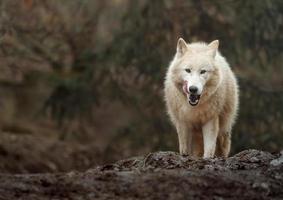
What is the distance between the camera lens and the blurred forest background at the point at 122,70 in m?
19.2

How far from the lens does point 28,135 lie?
19.7 m

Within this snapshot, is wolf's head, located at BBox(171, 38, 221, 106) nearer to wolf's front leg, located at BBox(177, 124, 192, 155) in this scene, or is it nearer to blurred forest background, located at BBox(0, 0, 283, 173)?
wolf's front leg, located at BBox(177, 124, 192, 155)

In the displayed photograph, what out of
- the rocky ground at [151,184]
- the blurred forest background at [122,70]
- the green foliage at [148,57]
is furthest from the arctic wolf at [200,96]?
the green foliage at [148,57]

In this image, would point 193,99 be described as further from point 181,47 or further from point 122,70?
point 122,70

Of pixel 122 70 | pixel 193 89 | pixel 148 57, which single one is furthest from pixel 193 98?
pixel 122 70

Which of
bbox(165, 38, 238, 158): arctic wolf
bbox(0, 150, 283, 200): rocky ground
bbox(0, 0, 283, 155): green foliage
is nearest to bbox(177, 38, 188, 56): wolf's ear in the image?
bbox(165, 38, 238, 158): arctic wolf

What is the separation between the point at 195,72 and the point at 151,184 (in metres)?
3.16

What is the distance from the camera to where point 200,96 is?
9.06m

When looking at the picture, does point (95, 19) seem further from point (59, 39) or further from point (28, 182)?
point (28, 182)

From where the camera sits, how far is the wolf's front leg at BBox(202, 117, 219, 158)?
917cm

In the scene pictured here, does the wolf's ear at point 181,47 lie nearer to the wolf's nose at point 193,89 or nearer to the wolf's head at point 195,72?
the wolf's head at point 195,72

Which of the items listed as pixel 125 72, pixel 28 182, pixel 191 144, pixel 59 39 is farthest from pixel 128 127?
pixel 28 182

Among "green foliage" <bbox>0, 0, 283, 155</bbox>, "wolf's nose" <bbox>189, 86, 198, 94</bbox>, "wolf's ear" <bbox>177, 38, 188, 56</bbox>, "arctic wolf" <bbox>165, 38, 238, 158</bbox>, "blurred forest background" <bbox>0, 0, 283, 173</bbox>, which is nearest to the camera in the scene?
"wolf's nose" <bbox>189, 86, 198, 94</bbox>

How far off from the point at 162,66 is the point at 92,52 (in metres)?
1.68
